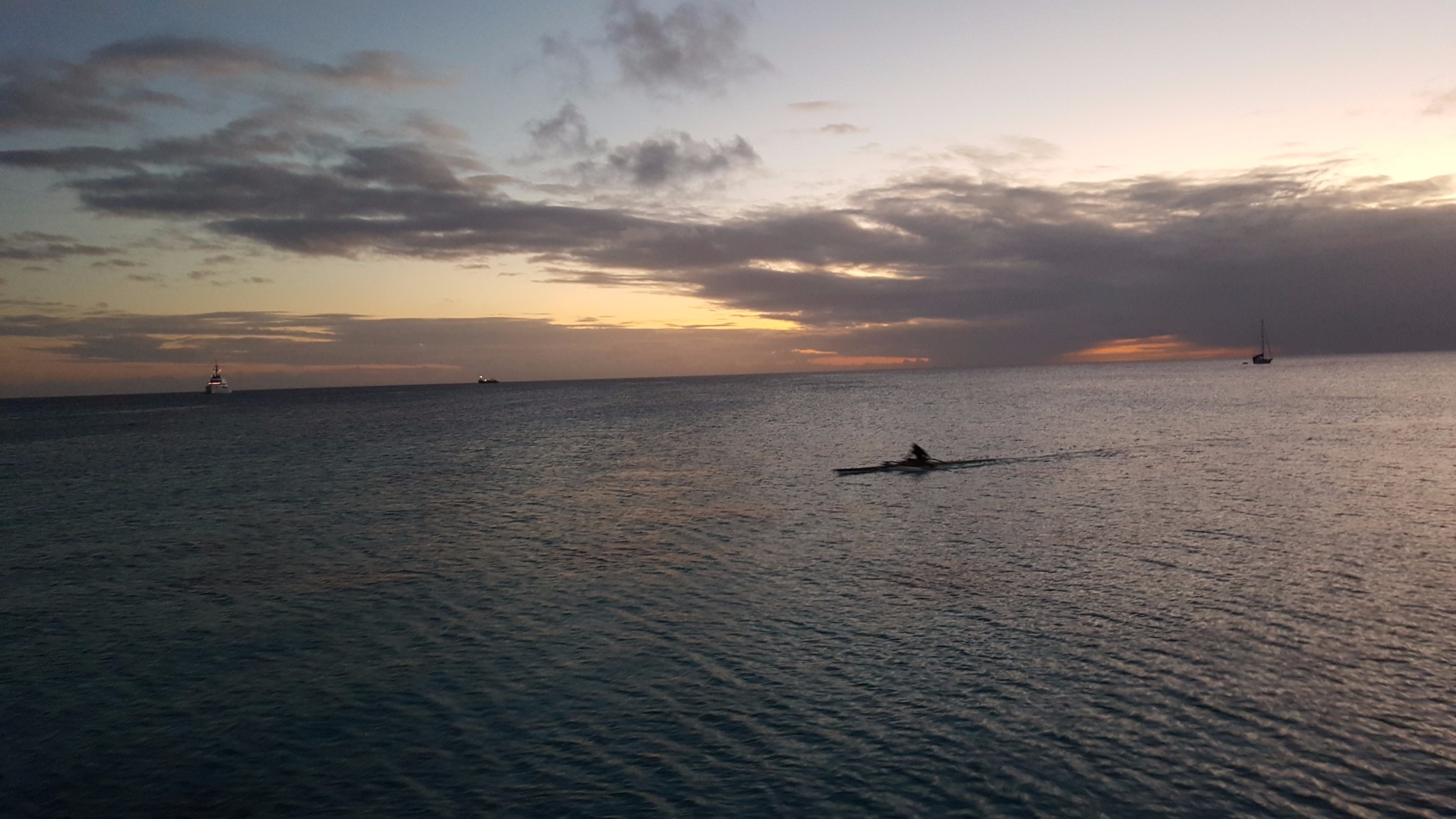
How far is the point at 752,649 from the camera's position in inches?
1049

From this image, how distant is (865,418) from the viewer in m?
137

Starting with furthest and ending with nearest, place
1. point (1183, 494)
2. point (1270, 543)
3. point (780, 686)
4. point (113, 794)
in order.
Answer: point (1183, 494)
point (1270, 543)
point (780, 686)
point (113, 794)

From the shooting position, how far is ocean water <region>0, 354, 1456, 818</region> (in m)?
18.2

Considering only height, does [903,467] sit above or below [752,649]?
above

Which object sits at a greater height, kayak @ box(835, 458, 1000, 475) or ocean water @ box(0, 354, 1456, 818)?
kayak @ box(835, 458, 1000, 475)

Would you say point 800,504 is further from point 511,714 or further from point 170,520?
point 170,520

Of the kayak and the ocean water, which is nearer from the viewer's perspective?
the ocean water

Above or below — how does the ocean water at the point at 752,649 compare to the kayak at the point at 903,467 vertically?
below

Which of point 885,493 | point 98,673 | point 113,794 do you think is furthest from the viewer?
point 885,493

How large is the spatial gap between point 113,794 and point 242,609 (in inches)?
613

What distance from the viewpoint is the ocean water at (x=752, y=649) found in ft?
59.8

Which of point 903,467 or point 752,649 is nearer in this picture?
point 752,649

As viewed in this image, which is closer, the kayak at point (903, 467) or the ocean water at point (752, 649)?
the ocean water at point (752, 649)

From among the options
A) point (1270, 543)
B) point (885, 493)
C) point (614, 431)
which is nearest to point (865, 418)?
point (614, 431)
